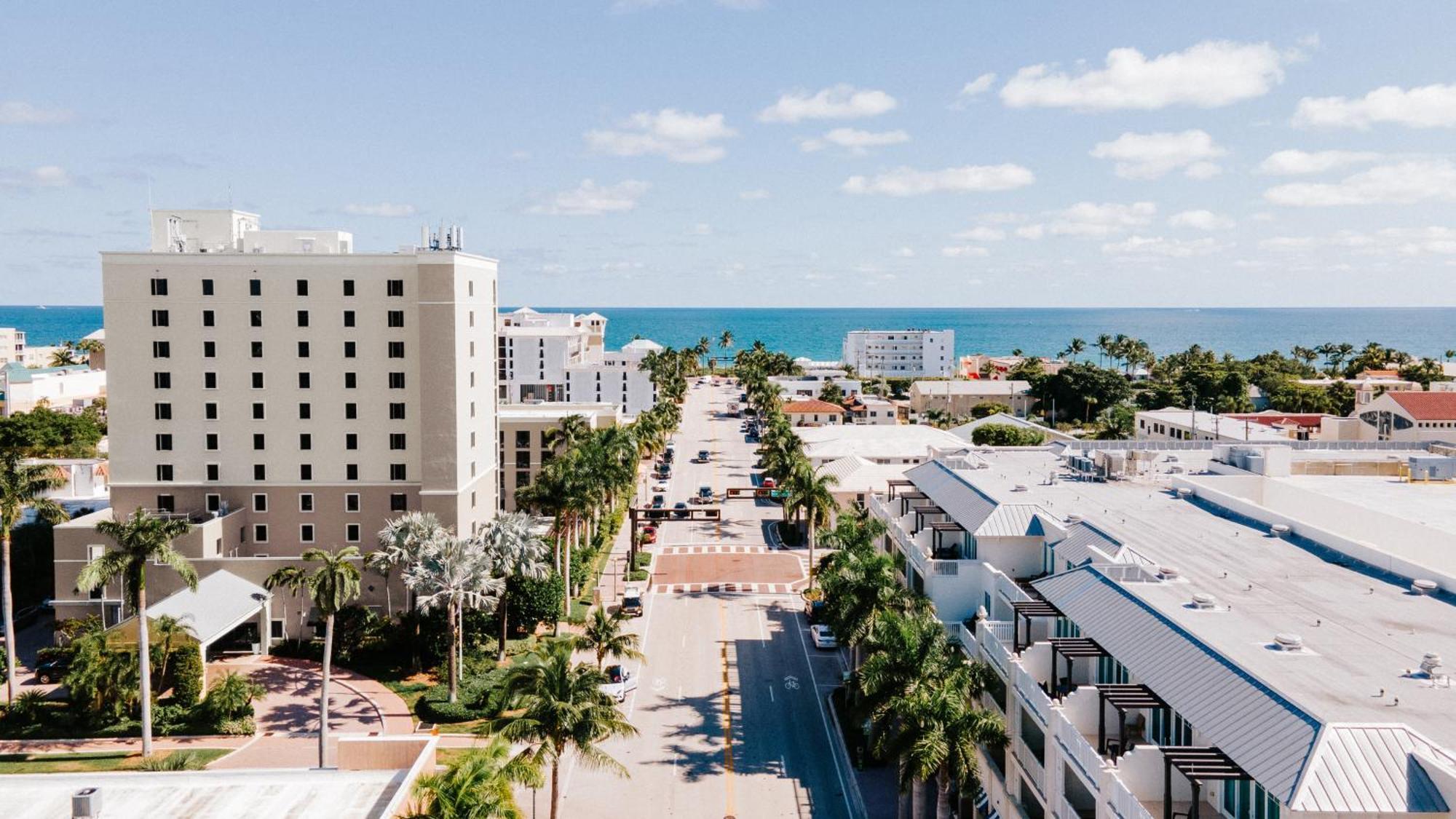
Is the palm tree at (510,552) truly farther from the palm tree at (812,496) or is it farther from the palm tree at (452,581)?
the palm tree at (812,496)

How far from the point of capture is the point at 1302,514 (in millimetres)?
50844

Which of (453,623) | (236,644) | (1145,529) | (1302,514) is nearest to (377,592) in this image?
(236,644)

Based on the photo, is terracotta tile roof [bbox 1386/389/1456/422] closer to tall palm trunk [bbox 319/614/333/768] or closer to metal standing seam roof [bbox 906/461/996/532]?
metal standing seam roof [bbox 906/461/996/532]

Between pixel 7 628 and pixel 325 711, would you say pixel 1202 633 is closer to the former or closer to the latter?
pixel 325 711

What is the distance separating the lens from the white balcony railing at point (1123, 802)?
80.9 feet

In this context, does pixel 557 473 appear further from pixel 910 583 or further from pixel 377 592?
pixel 910 583

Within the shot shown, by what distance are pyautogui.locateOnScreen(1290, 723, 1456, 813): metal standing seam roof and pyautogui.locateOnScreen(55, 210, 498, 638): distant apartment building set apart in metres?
56.7

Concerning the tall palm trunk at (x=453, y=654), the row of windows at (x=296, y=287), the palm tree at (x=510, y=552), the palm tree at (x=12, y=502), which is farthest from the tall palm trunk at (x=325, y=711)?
the row of windows at (x=296, y=287)

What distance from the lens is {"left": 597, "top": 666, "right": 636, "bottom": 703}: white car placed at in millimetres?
54438

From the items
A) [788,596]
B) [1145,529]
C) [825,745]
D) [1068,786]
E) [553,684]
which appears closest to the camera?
[1068,786]

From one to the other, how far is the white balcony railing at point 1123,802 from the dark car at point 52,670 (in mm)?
57355

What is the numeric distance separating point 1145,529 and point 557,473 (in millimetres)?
39923

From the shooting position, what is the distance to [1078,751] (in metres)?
29.3

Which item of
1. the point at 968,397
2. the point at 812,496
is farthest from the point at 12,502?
the point at 968,397
